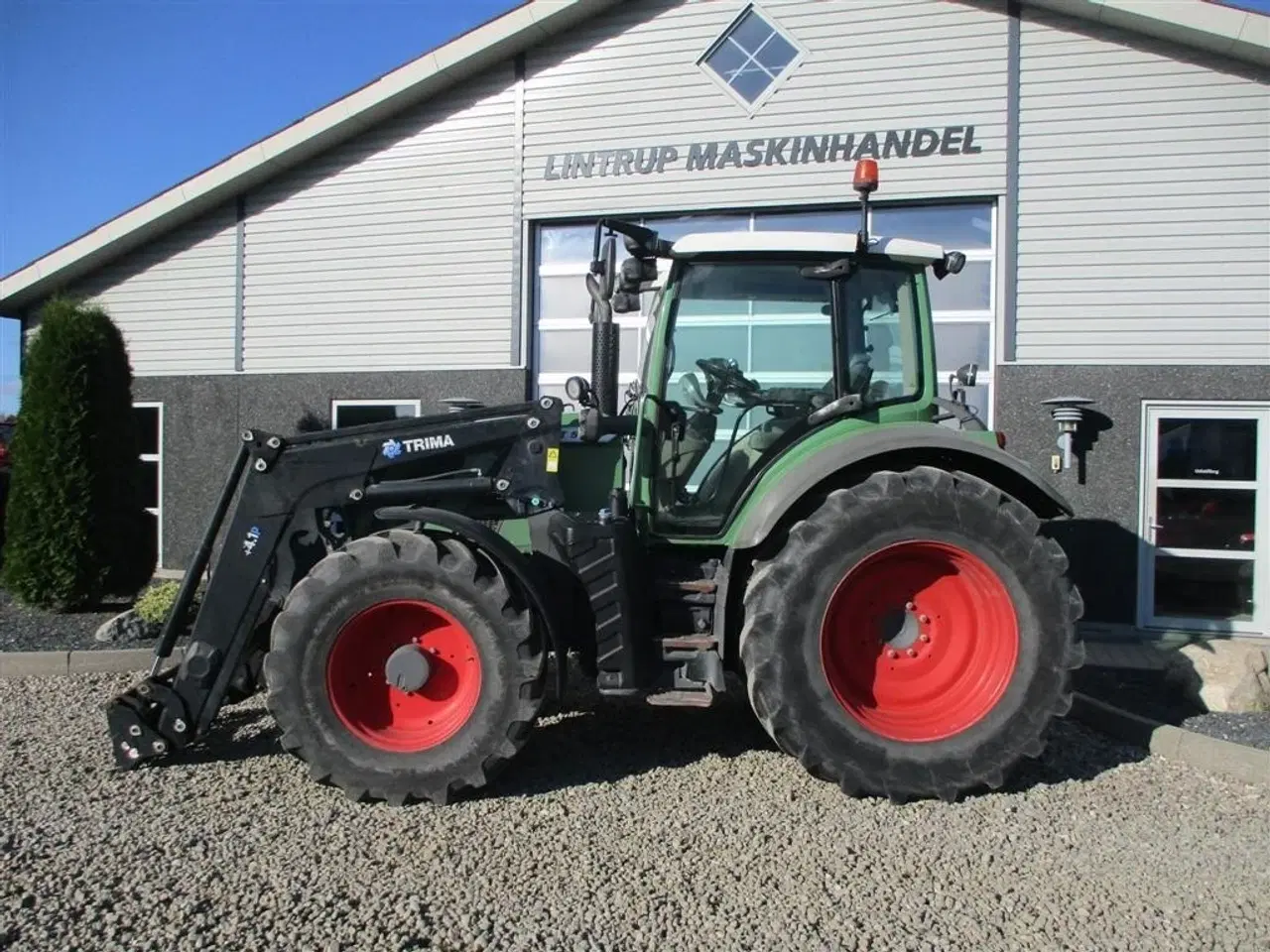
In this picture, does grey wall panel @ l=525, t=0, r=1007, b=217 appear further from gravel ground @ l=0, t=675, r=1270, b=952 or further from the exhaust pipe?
gravel ground @ l=0, t=675, r=1270, b=952

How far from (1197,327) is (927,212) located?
2374 mm

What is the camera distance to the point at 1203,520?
24.2 ft

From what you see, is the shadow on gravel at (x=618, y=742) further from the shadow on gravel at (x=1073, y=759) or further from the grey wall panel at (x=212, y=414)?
the grey wall panel at (x=212, y=414)

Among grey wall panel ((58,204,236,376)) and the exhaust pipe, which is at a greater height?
grey wall panel ((58,204,236,376))

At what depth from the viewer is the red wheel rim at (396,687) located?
3756 mm

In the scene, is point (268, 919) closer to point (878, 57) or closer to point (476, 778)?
point (476, 778)

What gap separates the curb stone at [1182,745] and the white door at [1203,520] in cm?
309

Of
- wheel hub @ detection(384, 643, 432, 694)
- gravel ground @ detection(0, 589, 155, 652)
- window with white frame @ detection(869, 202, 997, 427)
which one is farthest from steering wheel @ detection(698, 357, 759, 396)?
gravel ground @ detection(0, 589, 155, 652)

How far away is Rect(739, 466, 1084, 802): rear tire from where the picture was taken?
372cm

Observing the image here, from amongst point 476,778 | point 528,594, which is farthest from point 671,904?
point 528,594

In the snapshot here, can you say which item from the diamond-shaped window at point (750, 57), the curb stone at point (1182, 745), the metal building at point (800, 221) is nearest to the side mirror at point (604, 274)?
the metal building at point (800, 221)

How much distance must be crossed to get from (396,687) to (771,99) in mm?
6449

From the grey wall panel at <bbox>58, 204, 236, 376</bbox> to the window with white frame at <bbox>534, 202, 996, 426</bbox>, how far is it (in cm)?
354

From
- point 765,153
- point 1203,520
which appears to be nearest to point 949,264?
point 765,153
